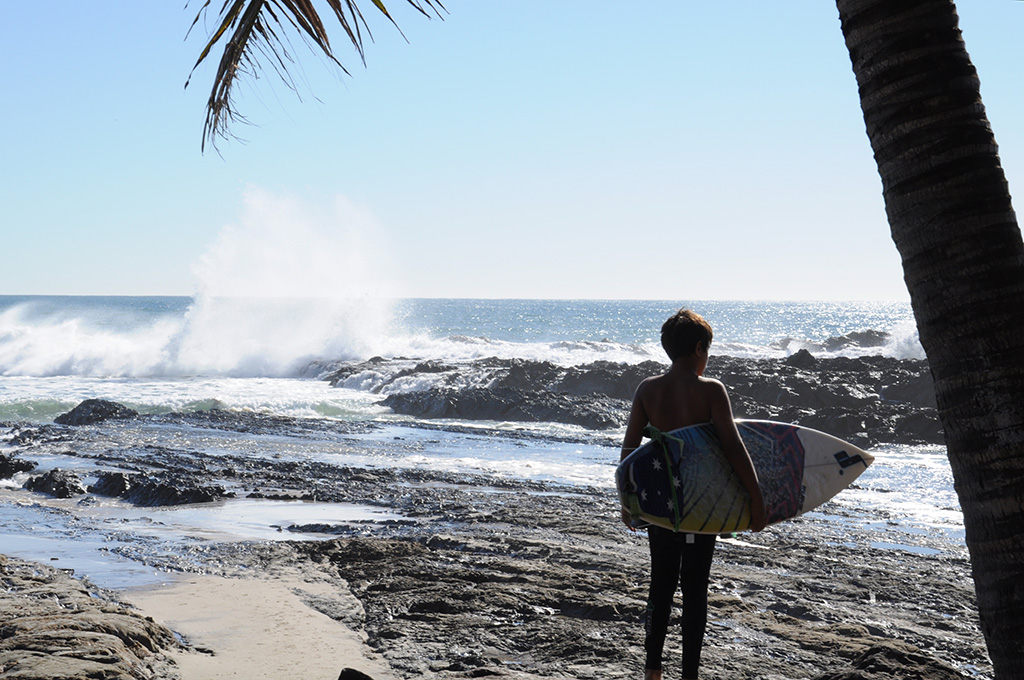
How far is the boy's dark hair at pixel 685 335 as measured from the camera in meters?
3.34

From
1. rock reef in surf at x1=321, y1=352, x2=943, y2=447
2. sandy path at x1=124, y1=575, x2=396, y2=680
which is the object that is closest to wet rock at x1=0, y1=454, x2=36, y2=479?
sandy path at x1=124, y1=575, x2=396, y2=680

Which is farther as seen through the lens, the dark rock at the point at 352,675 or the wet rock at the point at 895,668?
the wet rock at the point at 895,668

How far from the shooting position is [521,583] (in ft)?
17.0

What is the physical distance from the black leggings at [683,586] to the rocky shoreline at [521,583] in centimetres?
50

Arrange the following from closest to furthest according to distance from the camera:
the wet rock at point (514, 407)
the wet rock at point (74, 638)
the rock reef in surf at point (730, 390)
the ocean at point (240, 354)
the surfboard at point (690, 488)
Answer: the surfboard at point (690, 488)
the wet rock at point (74, 638)
the rock reef in surf at point (730, 390)
the wet rock at point (514, 407)
the ocean at point (240, 354)

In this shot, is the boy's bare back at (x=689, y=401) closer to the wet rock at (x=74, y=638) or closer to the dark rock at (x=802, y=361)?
the wet rock at (x=74, y=638)

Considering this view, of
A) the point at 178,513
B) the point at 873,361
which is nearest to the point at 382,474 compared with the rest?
the point at 178,513

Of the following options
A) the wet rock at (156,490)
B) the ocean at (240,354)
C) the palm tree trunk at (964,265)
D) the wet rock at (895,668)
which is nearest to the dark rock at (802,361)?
the ocean at (240,354)

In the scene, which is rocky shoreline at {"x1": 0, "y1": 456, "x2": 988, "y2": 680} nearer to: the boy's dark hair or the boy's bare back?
the boy's bare back

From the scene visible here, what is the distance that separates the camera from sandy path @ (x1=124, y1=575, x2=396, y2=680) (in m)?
3.80

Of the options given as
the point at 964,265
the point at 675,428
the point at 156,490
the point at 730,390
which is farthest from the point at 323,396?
the point at 964,265

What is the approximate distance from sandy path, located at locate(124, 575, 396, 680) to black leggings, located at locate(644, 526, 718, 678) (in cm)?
128

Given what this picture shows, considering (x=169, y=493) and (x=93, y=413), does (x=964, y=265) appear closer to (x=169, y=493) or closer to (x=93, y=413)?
(x=169, y=493)

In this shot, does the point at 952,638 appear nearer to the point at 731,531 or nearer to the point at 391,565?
the point at 731,531
